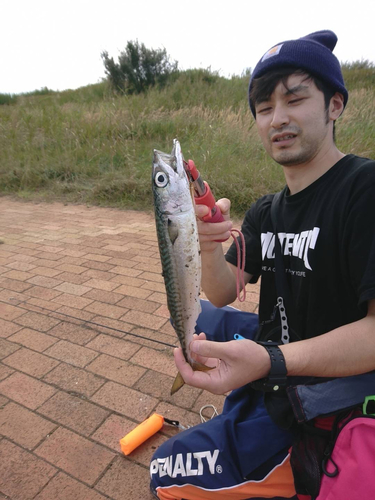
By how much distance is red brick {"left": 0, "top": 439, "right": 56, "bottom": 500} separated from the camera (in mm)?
1860

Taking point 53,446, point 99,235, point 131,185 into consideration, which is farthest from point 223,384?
point 131,185

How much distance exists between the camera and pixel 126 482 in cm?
190

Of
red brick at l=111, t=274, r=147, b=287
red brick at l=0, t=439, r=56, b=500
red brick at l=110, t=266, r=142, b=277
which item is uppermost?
red brick at l=110, t=266, r=142, b=277

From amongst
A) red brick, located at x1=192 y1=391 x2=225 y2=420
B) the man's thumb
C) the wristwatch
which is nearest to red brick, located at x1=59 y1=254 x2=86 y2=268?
red brick, located at x1=192 y1=391 x2=225 y2=420

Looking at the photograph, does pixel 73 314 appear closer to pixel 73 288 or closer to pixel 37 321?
pixel 37 321

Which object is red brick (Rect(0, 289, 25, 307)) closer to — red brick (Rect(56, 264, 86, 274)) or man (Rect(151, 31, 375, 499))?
red brick (Rect(56, 264, 86, 274))

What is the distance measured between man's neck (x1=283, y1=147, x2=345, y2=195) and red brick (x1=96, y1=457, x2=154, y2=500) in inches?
71.2

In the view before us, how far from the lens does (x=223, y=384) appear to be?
1334 millimetres

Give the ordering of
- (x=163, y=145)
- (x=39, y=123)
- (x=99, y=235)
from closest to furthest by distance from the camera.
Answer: (x=99, y=235) → (x=163, y=145) → (x=39, y=123)

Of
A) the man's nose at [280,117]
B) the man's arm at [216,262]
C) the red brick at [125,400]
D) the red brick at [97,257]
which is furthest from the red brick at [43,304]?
the man's nose at [280,117]

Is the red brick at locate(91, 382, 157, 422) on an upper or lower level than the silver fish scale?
lower

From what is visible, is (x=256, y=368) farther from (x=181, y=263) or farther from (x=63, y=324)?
(x=63, y=324)

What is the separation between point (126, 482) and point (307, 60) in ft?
7.75

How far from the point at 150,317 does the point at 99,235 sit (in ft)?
9.06
